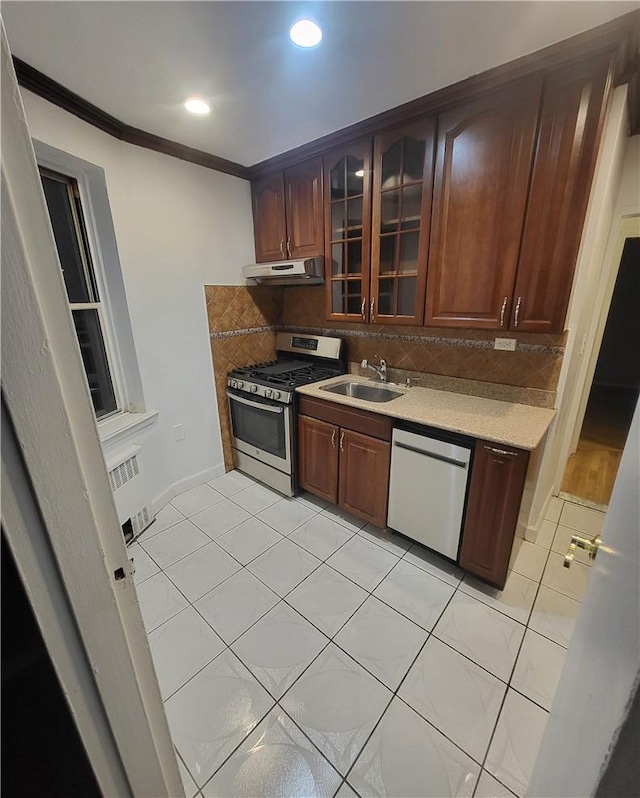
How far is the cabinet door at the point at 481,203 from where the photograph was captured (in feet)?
5.27

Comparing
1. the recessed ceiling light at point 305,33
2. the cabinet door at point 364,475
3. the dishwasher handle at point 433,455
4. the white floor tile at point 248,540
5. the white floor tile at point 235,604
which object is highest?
the recessed ceiling light at point 305,33

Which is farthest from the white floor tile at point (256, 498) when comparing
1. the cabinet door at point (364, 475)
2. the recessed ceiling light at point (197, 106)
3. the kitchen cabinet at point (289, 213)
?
the recessed ceiling light at point (197, 106)

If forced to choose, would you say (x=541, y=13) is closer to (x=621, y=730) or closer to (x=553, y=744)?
(x=621, y=730)

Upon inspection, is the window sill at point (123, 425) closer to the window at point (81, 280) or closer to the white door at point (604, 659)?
the window at point (81, 280)

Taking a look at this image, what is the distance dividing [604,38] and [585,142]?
0.33 meters

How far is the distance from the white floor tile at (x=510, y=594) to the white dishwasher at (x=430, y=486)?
0.17m

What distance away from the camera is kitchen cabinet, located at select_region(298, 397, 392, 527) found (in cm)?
208

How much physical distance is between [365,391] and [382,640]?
62.4 inches

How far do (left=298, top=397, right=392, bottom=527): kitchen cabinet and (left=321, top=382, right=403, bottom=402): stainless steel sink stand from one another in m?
0.28

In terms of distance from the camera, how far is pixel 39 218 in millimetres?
434

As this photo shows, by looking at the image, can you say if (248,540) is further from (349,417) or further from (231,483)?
(349,417)

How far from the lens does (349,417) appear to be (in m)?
2.16

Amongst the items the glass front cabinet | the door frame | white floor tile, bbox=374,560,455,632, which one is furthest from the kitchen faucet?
the door frame

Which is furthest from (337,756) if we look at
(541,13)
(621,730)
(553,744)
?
(541,13)
